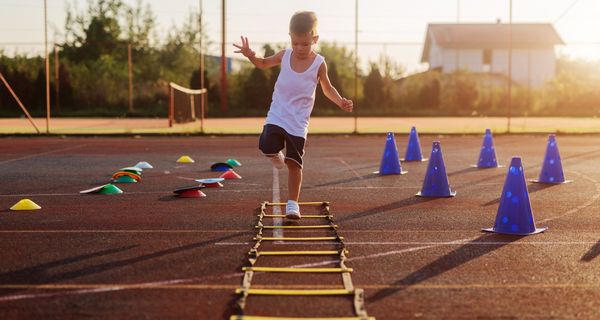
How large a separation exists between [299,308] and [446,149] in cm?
1467

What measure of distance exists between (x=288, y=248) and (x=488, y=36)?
63.0 m

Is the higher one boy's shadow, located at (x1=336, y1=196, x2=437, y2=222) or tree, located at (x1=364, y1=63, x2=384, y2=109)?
tree, located at (x1=364, y1=63, x2=384, y2=109)

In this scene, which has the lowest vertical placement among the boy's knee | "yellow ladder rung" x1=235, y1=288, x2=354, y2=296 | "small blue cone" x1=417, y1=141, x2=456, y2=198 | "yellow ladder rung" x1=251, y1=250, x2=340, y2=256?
"yellow ladder rung" x1=235, y1=288, x2=354, y2=296

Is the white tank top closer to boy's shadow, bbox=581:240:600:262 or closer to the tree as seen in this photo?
boy's shadow, bbox=581:240:600:262

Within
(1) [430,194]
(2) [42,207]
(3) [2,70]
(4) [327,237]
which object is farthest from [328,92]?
(3) [2,70]

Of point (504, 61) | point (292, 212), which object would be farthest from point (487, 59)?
point (292, 212)

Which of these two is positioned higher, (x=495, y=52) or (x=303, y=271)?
(x=495, y=52)

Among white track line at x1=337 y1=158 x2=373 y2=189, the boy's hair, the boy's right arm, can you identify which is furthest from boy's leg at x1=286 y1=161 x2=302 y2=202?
white track line at x1=337 y1=158 x2=373 y2=189

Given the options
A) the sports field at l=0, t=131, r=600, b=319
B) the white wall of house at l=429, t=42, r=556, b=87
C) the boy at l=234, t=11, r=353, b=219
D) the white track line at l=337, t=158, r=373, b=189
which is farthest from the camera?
the white wall of house at l=429, t=42, r=556, b=87

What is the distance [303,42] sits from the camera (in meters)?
7.69

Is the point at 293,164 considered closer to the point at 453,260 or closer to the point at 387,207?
the point at 387,207

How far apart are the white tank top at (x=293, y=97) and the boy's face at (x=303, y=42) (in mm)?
177

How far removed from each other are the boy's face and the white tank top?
177 mm

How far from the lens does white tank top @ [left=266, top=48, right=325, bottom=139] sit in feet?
25.8
